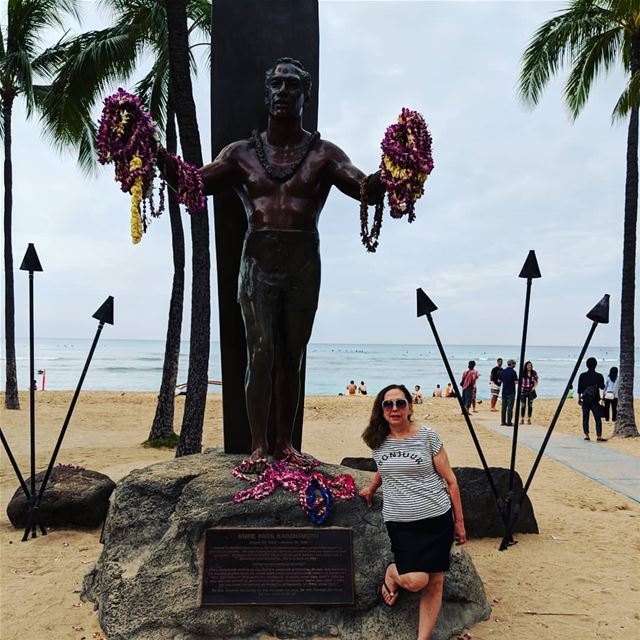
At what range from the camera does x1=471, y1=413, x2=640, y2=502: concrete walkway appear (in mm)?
7984

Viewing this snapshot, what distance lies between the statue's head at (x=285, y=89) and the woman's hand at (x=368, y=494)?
2427 mm

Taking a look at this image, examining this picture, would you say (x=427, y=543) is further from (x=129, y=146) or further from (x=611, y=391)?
(x=611, y=391)

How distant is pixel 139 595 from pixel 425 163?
289 centimetres

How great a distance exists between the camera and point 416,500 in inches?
118

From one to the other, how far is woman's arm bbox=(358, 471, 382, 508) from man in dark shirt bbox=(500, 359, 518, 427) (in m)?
10.0

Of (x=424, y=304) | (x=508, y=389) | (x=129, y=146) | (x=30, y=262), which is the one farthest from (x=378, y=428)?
(x=508, y=389)

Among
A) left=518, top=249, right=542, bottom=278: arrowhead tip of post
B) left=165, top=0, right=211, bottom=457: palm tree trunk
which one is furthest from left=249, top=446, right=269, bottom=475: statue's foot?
left=165, top=0, right=211, bottom=457: palm tree trunk

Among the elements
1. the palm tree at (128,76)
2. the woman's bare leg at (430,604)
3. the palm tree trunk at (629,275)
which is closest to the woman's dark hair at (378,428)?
the woman's bare leg at (430,604)

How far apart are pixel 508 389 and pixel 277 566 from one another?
11536mm

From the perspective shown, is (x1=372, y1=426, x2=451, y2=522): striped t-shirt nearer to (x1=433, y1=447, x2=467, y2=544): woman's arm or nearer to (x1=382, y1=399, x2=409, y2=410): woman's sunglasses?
(x1=433, y1=447, x2=467, y2=544): woman's arm

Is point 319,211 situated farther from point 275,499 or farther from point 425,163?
point 275,499

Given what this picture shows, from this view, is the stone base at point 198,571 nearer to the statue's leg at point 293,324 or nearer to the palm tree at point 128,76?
the statue's leg at point 293,324

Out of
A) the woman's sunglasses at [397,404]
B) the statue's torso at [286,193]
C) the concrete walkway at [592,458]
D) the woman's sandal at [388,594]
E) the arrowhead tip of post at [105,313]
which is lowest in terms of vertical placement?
the concrete walkway at [592,458]

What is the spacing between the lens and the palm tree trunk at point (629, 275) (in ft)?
39.8
